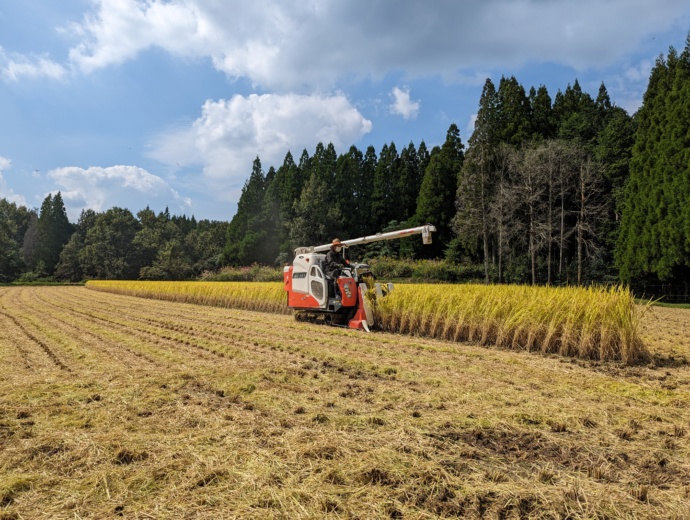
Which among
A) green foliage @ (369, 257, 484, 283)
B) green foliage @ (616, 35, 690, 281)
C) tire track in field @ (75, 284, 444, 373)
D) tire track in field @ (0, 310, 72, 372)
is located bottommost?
tire track in field @ (0, 310, 72, 372)

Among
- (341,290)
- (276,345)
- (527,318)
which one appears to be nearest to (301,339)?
(276,345)

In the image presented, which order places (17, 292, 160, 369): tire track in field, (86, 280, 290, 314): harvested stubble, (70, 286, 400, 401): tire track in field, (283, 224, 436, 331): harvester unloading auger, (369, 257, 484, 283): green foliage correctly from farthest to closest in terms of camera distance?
1. (369, 257, 484, 283): green foliage
2. (86, 280, 290, 314): harvested stubble
3. (283, 224, 436, 331): harvester unloading auger
4. (17, 292, 160, 369): tire track in field
5. (70, 286, 400, 401): tire track in field

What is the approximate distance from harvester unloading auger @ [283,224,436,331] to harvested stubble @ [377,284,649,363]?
46 cm

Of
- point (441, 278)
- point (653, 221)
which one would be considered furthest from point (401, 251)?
point (653, 221)

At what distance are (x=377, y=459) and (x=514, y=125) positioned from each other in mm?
38893

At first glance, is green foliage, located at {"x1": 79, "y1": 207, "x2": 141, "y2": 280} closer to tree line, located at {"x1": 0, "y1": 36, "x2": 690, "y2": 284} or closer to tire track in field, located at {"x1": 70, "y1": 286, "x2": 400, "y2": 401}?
tree line, located at {"x1": 0, "y1": 36, "x2": 690, "y2": 284}

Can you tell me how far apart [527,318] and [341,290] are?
4332 millimetres

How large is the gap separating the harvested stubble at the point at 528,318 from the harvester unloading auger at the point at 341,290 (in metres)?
0.46

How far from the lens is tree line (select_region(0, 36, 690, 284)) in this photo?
73.4 feet

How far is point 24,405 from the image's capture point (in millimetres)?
4273

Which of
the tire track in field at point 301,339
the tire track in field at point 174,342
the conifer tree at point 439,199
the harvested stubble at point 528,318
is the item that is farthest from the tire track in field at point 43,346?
the conifer tree at point 439,199

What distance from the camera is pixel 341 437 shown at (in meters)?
3.38

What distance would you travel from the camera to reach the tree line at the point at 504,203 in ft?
73.4

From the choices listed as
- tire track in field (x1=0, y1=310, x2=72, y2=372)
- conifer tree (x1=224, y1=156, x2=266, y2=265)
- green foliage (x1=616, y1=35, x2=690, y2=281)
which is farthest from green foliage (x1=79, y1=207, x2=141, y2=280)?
Result: green foliage (x1=616, y1=35, x2=690, y2=281)
